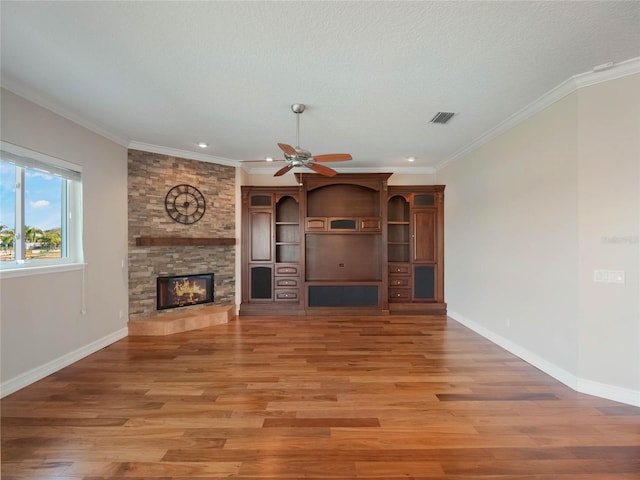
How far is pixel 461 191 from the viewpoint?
4949mm

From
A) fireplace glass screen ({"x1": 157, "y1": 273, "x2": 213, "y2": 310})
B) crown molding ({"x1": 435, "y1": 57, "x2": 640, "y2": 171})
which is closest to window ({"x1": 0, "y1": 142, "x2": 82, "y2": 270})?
fireplace glass screen ({"x1": 157, "y1": 273, "x2": 213, "y2": 310})

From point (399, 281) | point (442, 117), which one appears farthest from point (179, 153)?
point (399, 281)

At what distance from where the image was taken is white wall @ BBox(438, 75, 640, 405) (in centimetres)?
246

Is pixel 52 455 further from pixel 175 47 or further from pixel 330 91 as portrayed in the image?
pixel 330 91

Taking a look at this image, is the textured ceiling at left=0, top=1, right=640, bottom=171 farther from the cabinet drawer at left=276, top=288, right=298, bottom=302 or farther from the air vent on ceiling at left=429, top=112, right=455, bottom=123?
the cabinet drawer at left=276, top=288, right=298, bottom=302

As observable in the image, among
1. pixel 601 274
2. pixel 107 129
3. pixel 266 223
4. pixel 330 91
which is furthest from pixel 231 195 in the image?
pixel 601 274

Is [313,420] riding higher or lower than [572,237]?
lower

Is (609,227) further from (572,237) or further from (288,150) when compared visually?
(288,150)

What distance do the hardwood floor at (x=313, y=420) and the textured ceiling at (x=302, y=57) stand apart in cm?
286

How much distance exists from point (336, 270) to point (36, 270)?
172 inches

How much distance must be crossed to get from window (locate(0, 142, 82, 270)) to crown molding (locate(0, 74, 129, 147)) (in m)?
0.52

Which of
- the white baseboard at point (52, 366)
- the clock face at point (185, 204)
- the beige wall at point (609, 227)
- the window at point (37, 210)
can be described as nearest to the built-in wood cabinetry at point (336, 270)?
the clock face at point (185, 204)

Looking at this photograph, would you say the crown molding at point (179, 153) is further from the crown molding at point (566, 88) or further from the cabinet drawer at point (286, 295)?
the crown molding at point (566, 88)

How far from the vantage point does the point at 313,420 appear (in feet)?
7.36
